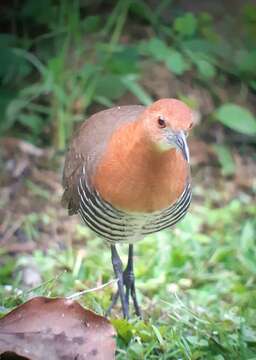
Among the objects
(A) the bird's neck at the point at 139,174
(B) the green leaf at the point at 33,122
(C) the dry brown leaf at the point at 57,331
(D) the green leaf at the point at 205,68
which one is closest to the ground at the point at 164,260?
(B) the green leaf at the point at 33,122

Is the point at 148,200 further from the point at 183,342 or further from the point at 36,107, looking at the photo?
the point at 36,107

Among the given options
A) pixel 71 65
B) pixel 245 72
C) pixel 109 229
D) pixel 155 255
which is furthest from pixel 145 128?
pixel 245 72

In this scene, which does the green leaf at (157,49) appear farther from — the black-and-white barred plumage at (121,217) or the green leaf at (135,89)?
the black-and-white barred plumage at (121,217)

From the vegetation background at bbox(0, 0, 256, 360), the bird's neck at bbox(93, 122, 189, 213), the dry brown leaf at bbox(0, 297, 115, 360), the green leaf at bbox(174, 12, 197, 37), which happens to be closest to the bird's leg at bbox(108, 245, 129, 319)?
the vegetation background at bbox(0, 0, 256, 360)

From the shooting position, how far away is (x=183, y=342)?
3500mm

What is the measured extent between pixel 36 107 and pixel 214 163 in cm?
121

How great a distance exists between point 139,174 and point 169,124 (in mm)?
289

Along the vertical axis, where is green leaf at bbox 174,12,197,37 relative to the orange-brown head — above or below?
above

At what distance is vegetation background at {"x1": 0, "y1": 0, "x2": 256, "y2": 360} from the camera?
480 cm

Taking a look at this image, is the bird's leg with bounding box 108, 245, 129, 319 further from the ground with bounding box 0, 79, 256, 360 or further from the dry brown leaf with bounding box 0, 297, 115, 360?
the dry brown leaf with bounding box 0, 297, 115, 360

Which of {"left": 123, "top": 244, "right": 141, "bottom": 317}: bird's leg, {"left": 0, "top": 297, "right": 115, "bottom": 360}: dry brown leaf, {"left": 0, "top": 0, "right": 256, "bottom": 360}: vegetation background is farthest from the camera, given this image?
{"left": 0, "top": 0, "right": 256, "bottom": 360}: vegetation background

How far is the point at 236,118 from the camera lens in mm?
5840

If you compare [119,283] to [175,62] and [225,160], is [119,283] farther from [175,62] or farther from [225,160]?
[225,160]

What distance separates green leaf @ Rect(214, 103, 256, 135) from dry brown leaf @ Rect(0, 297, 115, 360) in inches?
114
